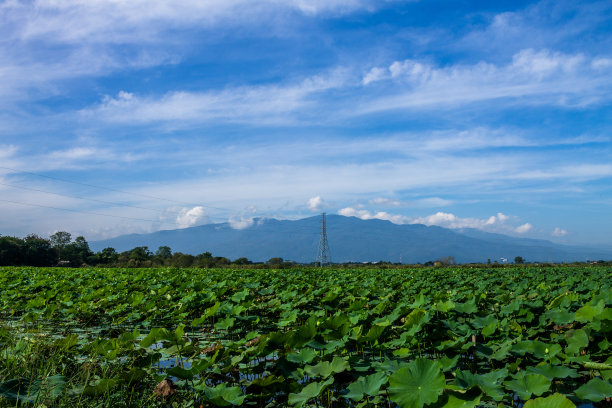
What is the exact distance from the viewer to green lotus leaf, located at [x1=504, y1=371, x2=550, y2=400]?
2.98 metres

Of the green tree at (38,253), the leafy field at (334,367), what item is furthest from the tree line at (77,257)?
the leafy field at (334,367)

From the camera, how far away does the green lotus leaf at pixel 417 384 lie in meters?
2.74

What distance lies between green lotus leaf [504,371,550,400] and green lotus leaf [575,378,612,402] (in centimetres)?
28

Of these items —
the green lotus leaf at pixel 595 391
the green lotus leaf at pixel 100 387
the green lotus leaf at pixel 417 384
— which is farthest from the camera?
the green lotus leaf at pixel 100 387

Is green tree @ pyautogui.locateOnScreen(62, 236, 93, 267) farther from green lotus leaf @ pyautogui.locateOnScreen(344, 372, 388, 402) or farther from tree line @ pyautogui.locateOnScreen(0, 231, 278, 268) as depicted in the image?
green lotus leaf @ pyautogui.locateOnScreen(344, 372, 388, 402)

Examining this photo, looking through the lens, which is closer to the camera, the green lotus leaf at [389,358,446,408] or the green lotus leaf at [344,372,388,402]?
the green lotus leaf at [389,358,446,408]

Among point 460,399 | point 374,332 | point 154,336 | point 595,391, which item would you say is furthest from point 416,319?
point 154,336

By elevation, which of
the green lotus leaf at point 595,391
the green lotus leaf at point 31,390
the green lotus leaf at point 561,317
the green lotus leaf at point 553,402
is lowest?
the green lotus leaf at point 31,390

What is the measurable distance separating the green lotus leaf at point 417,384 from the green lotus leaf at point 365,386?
20cm

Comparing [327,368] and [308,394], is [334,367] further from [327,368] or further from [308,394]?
[308,394]

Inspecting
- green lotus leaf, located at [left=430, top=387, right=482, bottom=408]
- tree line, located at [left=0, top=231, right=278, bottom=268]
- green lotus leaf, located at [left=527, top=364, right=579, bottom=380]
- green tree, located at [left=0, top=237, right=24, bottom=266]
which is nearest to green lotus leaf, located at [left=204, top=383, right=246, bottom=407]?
green lotus leaf, located at [left=430, top=387, right=482, bottom=408]

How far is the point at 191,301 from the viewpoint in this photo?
8078 millimetres

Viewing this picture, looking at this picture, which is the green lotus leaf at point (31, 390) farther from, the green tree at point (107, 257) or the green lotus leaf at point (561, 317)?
the green tree at point (107, 257)

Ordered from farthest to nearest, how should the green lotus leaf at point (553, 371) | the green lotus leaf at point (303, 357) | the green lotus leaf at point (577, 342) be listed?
the green lotus leaf at point (577, 342)
the green lotus leaf at point (303, 357)
the green lotus leaf at point (553, 371)
